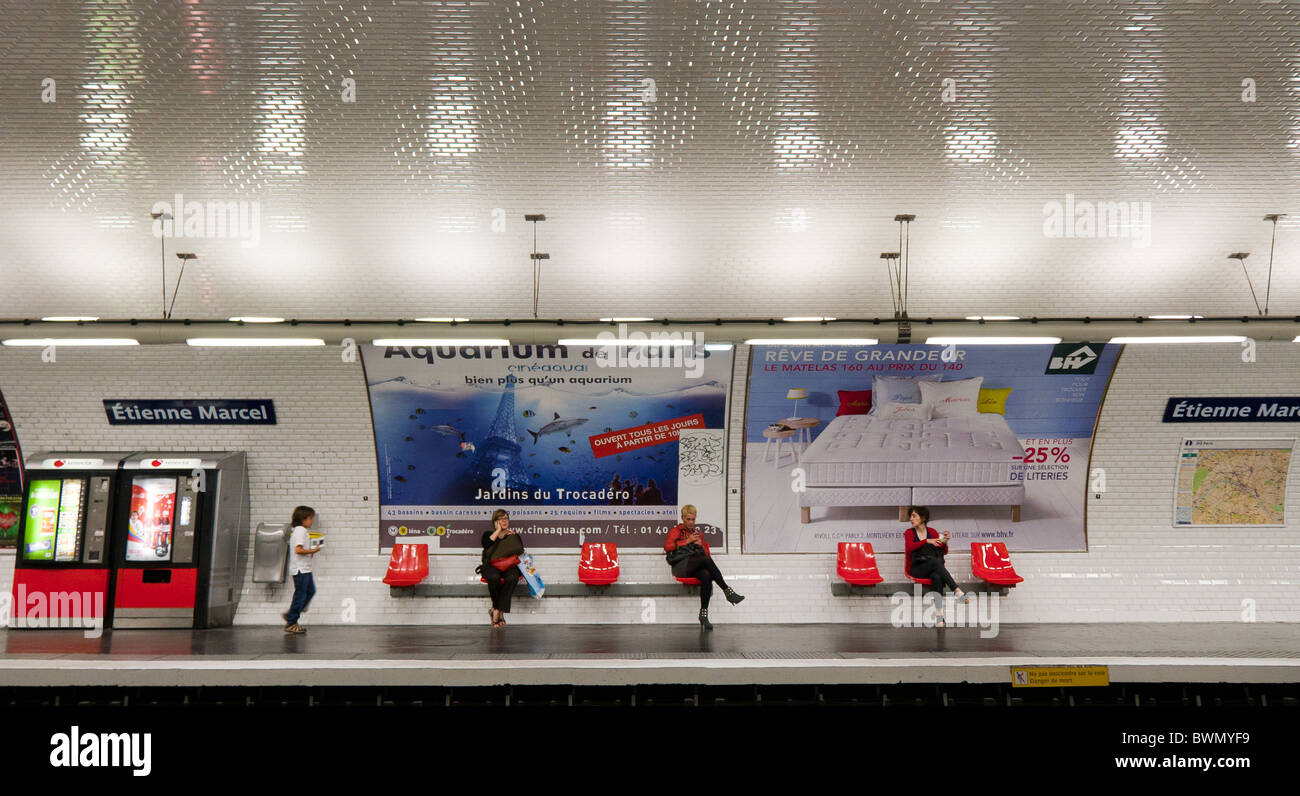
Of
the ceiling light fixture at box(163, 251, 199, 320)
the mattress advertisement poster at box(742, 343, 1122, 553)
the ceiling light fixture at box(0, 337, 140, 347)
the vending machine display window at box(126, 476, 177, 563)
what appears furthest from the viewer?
the mattress advertisement poster at box(742, 343, 1122, 553)

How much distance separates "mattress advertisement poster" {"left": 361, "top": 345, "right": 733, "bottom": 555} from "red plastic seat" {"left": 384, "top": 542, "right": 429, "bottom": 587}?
6.3 inches

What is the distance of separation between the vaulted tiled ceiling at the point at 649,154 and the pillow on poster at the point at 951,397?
93 cm

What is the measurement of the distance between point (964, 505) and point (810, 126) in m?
5.74

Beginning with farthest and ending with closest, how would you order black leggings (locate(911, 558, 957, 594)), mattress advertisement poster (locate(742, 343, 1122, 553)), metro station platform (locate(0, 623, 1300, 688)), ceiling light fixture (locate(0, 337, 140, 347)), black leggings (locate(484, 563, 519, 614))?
1. mattress advertisement poster (locate(742, 343, 1122, 553))
2. black leggings (locate(484, 563, 519, 614))
3. black leggings (locate(911, 558, 957, 594))
4. ceiling light fixture (locate(0, 337, 140, 347))
5. metro station platform (locate(0, 623, 1300, 688))

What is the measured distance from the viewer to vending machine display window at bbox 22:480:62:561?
29.1ft

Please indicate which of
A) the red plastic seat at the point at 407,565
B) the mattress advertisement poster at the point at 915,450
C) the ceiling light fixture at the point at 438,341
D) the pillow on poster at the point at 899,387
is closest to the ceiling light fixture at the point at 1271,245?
the mattress advertisement poster at the point at 915,450

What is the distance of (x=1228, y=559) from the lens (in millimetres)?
9453

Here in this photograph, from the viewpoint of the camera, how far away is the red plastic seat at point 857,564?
909cm

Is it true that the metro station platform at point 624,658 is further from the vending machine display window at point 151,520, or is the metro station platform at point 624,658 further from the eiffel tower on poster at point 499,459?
the eiffel tower on poster at point 499,459

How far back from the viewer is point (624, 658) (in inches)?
256

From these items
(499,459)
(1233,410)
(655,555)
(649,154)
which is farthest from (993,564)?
(649,154)

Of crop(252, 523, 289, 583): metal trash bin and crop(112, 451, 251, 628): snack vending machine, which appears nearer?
crop(112, 451, 251, 628): snack vending machine

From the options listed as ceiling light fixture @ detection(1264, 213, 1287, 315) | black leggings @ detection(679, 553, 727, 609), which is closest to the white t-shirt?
black leggings @ detection(679, 553, 727, 609)

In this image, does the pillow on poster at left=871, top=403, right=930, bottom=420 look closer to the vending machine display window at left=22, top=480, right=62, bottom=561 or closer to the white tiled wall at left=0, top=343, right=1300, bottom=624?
the white tiled wall at left=0, top=343, right=1300, bottom=624
